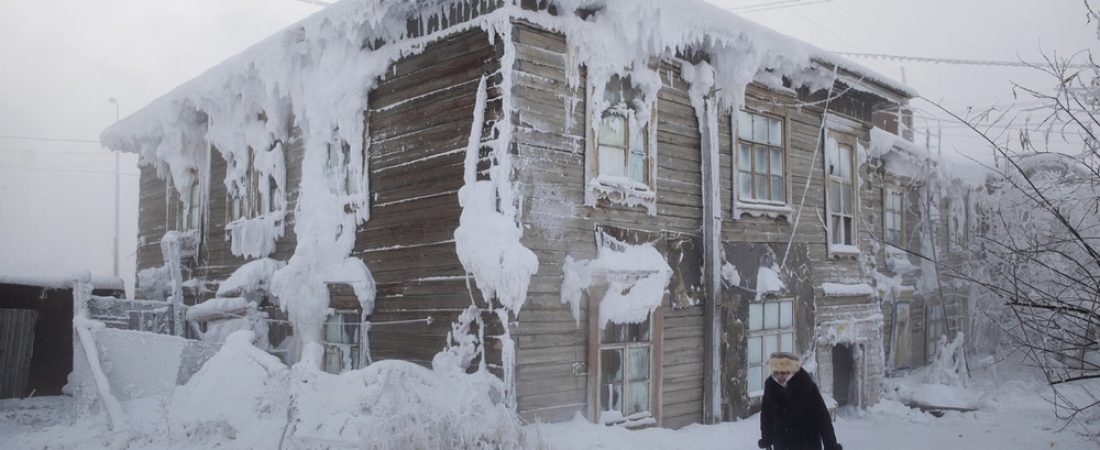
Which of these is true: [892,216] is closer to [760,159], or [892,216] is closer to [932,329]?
[932,329]

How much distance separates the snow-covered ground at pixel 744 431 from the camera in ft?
29.6

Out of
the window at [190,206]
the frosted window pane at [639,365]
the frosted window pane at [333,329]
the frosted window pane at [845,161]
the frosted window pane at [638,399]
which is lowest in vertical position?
the frosted window pane at [638,399]

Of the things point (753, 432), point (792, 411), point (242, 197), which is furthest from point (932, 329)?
point (242, 197)

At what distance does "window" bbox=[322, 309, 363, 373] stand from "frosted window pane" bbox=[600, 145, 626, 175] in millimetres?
3806

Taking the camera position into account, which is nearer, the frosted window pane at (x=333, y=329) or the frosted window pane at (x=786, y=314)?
the frosted window pane at (x=333, y=329)

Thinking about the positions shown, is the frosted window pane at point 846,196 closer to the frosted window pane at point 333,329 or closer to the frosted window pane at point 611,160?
the frosted window pane at point 611,160

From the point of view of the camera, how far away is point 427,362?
9594 mm

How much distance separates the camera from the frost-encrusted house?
9.16 metres

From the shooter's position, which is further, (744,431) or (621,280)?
(744,431)

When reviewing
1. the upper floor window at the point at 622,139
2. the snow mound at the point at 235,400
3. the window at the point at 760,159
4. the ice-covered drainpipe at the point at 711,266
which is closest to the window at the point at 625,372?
the ice-covered drainpipe at the point at 711,266

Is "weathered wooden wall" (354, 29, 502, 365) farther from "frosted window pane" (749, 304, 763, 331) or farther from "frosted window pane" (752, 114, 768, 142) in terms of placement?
"frosted window pane" (752, 114, 768, 142)

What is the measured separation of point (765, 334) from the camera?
479 inches

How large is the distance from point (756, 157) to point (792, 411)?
676cm

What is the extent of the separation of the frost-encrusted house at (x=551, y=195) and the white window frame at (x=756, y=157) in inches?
1.9
